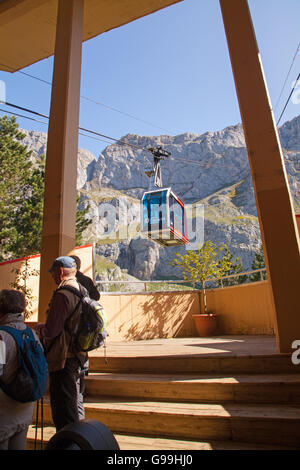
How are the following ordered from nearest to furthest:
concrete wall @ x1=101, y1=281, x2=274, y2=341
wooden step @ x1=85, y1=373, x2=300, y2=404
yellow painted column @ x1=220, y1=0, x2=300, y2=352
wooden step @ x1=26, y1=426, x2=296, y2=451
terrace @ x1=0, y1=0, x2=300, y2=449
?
wooden step @ x1=26, y1=426, x2=296, y2=451, terrace @ x1=0, y1=0, x2=300, y2=449, wooden step @ x1=85, y1=373, x2=300, y2=404, yellow painted column @ x1=220, y1=0, x2=300, y2=352, concrete wall @ x1=101, y1=281, x2=274, y2=341

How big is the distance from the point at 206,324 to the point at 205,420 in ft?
14.4

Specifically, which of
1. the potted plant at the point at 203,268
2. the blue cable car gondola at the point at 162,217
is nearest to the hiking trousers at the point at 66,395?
the potted plant at the point at 203,268

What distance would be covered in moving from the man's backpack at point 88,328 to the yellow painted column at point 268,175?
4.93ft

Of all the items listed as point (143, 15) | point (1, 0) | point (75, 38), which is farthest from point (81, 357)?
point (1, 0)

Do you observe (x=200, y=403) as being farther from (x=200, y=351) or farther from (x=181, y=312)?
(x=181, y=312)

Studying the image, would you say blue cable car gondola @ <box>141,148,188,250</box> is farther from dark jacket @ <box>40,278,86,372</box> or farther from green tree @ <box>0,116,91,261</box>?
green tree @ <box>0,116,91,261</box>

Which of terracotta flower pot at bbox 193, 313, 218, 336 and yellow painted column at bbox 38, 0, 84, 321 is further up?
yellow painted column at bbox 38, 0, 84, 321

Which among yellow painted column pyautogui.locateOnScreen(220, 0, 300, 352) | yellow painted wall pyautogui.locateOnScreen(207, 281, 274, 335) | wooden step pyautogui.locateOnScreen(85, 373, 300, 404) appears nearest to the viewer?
wooden step pyautogui.locateOnScreen(85, 373, 300, 404)

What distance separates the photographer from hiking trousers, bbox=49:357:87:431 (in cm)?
159

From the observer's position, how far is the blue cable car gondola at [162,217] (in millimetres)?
8844

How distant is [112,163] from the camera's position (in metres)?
94.1

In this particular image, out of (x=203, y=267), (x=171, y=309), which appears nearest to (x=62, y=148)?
(x=203, y=267)

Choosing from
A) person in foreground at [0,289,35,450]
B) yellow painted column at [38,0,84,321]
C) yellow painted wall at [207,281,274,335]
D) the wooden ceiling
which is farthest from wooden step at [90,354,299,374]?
the wooden ceiling

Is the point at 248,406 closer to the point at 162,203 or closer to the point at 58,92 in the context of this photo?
the point at 58,92
